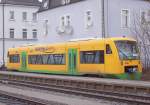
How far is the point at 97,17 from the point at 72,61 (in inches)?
550

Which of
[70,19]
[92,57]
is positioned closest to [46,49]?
[92,57]

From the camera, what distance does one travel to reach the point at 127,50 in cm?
3148

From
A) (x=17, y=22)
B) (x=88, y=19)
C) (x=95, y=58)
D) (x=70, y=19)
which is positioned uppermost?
(x=17, y=22)

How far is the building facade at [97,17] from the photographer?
4747cm

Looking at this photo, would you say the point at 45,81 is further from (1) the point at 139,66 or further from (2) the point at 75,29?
(2) the point at 75,29

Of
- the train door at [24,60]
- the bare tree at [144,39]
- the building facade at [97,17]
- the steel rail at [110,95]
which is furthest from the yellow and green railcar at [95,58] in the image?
the building facade at [97,17]

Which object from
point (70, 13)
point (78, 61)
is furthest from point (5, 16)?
point (78, 61)

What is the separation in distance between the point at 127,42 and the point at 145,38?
11604 millimetres

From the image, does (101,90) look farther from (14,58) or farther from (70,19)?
(70,19)

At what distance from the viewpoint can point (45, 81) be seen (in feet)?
106

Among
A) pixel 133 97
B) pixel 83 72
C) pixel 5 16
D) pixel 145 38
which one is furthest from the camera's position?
pixel 5 16

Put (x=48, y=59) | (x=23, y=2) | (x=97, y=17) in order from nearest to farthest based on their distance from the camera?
(x=48, y=59)
(x=97, y=17)
(x=23, y=2)

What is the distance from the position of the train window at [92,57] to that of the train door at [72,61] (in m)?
0.95

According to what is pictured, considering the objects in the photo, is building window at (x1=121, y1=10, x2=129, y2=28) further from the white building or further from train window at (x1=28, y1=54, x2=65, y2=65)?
the white building
